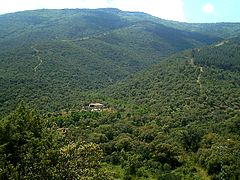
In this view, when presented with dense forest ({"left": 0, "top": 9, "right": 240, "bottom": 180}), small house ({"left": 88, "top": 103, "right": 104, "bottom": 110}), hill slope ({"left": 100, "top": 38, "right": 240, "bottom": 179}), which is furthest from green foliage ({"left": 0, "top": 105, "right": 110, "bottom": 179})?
small house ({"left": 88, "top": 103, "right": 104, "bottom": 110})

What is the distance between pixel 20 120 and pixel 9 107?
63932mm

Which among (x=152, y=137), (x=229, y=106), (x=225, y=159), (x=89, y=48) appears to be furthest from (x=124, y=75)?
(x=225, y=159)

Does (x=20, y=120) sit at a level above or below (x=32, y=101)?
above

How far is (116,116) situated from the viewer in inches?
3620

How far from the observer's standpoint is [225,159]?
6094 centimetres

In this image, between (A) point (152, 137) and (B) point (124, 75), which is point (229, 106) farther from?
(B) point (124, 75)

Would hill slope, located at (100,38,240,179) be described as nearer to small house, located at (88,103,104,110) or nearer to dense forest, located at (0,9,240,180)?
dense forest, located at (0,9,240,180)

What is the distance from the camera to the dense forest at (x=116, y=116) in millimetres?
30906

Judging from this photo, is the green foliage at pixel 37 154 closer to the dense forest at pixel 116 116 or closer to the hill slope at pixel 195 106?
the dense forest at pixel 116 116

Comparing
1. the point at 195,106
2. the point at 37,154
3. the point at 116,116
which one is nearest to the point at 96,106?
the point at 116,116

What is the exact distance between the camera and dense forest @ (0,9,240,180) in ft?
101

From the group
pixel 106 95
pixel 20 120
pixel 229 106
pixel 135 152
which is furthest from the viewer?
pixel 106 95

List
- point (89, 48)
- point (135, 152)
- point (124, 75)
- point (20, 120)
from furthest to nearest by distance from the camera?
point (89, 48)
point (124, 75)
point (135, 152)
point (20, 120)

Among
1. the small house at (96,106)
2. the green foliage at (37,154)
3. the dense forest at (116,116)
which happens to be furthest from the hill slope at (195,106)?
the green foliage at (37,154)
